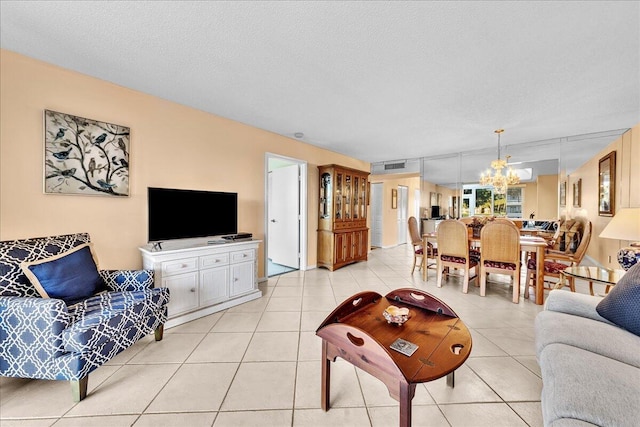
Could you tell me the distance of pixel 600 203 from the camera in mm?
4031

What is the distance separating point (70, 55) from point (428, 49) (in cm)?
294

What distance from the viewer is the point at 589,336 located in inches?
56.5

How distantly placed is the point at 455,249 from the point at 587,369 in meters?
2.68

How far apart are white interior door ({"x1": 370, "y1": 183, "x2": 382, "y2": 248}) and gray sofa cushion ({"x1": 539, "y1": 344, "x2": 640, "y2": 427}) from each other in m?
6.12

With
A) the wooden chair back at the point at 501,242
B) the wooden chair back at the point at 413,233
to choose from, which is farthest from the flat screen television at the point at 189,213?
the wooden chair back at the point at 501,242

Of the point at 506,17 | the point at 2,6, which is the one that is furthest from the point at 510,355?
the point at 2,6

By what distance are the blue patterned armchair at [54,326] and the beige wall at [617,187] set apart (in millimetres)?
5875

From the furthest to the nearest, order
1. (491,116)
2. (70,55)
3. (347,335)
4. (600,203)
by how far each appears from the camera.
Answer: (600,203) → (491,116) → (70,55) → (347,335)

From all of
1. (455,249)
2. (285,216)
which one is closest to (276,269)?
(285,216)

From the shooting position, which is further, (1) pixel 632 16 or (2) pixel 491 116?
(2) pixel 491 116

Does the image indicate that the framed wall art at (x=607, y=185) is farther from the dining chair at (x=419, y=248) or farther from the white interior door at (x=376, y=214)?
the white interior door at (x=376, y=214)

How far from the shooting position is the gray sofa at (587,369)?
3.08 ft

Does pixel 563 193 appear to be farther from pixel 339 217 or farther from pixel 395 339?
pixel 395 339

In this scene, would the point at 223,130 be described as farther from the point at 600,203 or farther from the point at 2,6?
the point at 600,203
